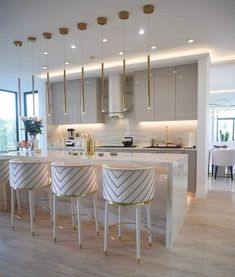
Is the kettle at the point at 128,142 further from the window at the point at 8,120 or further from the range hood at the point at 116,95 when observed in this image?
the window at the point at 8,120

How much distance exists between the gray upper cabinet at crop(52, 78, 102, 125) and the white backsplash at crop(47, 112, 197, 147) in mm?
323

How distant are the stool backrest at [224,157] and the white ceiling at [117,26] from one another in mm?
2718

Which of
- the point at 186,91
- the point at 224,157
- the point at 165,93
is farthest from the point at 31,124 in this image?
the point at 224,157

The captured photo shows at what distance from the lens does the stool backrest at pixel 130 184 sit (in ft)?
7.90

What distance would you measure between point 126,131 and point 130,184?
3.75m

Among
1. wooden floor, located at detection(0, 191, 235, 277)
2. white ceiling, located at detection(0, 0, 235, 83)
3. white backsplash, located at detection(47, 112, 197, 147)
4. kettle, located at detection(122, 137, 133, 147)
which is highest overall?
white ceiling, located at detection(0, 0, 235, 83)

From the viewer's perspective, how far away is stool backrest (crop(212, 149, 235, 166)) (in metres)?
6.54

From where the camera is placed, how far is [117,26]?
3.50 m

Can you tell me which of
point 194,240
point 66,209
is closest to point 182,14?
point 194,240

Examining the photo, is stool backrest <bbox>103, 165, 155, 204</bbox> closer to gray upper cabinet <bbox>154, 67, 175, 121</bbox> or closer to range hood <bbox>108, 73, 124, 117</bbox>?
gray upper cabinet <bbox>154, 67, 175, 121</bbox>

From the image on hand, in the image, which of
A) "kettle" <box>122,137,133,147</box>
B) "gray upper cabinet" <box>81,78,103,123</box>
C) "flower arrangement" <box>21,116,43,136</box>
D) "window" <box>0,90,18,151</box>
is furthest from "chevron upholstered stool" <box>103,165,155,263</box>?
"window" <box>0,90,18,151</box>

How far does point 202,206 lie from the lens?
14.0 feet

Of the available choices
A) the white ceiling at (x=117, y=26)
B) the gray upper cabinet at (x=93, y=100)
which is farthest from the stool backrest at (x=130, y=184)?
the gray upper cabinet at (x=93, y=100)

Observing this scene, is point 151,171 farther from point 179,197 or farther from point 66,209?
point 66,209
